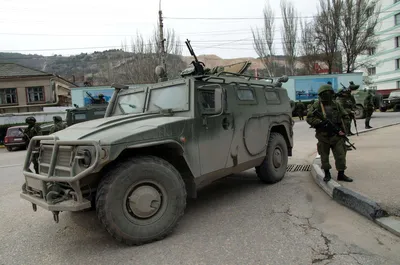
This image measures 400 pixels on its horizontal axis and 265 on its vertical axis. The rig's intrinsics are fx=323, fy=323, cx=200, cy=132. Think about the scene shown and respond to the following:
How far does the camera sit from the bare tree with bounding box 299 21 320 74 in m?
34.9

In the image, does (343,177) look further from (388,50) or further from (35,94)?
(388,50)

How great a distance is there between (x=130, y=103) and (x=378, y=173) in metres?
4.42

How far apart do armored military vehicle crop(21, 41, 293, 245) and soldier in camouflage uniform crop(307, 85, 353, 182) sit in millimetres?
985

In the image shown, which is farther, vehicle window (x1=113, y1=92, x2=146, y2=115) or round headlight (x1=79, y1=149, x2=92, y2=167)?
vehicle window (x1=113, y1=92, x2=146, y2=115)

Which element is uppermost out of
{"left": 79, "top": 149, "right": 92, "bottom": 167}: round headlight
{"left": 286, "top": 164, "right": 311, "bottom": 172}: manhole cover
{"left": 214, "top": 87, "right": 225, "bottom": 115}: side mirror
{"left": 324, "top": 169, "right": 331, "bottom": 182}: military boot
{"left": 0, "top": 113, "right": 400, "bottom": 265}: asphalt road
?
{"left": 214, "top": 87, "right": 225, "bottom": 115}: side mirror

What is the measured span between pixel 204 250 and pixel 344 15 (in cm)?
3298

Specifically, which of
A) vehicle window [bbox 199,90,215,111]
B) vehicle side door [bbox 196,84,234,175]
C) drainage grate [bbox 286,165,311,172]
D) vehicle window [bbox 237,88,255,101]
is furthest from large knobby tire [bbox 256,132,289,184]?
vehicle window [bbox 199,90,215,111]

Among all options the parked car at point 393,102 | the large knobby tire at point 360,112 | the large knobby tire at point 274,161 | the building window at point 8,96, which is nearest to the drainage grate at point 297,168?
the large knobby tire at point 274,161

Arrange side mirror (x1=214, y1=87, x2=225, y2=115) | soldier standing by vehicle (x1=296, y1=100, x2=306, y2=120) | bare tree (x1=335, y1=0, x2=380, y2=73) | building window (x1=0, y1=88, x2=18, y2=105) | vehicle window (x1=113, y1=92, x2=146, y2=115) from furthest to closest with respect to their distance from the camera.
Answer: building window (x1=0, y1=88, x2=18, y2=105)
bare tree (x1=335, y1=0, x2=380, y2=73)
soldier standing by vehicle (x1=296, y1=100, x2=306, y2=120)
vehicle window (x1=113, y1=92, x2=146, y2=115)
side mirror (x1=214, y1=87, x2=225, y2=115)

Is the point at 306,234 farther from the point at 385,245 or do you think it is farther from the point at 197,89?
the point at 197,89

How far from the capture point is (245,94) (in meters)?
5.33

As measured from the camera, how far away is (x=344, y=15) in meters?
30.7

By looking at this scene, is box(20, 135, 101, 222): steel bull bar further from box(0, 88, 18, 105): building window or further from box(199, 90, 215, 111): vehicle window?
box(0, 88, 18, 105): building window

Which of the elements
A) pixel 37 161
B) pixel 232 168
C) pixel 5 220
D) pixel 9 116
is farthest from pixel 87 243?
A: pixel 9 116
